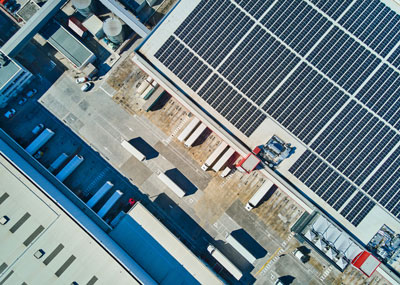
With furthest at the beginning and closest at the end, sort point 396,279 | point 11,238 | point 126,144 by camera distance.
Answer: point 126,144 < point 11,238 < point 396,279

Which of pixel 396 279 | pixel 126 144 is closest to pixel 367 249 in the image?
pixel 396 279

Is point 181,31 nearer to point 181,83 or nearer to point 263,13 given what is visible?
point 181,83

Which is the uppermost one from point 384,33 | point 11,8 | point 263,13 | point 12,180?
point 384,33

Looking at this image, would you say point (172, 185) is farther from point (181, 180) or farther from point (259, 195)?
point (259, 195)

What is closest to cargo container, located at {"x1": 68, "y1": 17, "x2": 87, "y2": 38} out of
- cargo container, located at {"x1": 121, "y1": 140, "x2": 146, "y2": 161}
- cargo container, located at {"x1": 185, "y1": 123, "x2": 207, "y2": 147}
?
cargo container, located at {"x1": 121, "y1": 140, "x2": 146, "y2": 161}

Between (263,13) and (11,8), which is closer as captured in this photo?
(263,13)

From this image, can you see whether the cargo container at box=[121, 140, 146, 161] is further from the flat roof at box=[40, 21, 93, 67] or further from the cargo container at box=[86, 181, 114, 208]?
the flat roof at box=[40, 21, 93, 67]

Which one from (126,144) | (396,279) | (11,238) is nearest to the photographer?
(396,279)
